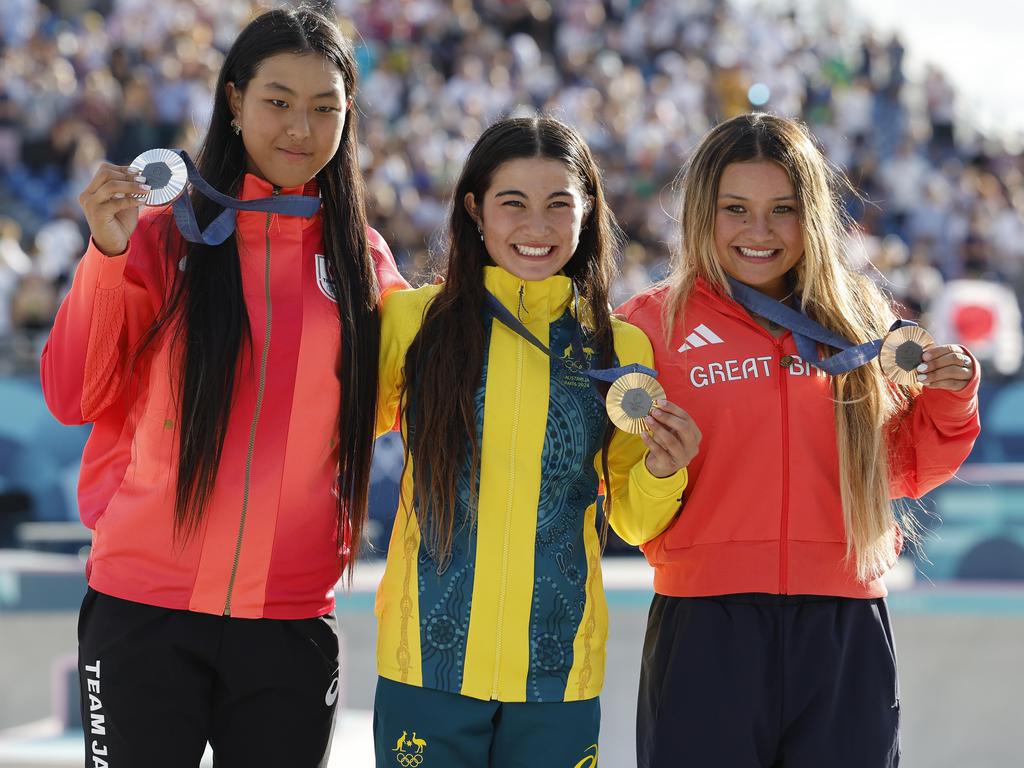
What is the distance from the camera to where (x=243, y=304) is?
2.86 metres

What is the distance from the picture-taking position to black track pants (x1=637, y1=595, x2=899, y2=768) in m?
2.90

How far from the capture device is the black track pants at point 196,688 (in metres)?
2.71

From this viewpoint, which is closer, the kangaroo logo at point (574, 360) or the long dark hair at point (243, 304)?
the long dark hair at point (243, 304)

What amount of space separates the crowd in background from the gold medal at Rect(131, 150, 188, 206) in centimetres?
578

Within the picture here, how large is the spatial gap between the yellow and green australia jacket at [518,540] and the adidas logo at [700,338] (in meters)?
0.19

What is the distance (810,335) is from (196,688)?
160cm

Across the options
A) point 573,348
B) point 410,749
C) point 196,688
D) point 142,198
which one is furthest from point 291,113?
point 410,749

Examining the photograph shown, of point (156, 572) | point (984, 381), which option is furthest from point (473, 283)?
point (984, 381)

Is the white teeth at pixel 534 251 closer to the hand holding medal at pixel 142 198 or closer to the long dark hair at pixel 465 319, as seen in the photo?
the long dark hair at pixel 465 319

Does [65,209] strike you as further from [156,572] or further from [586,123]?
[156,572]

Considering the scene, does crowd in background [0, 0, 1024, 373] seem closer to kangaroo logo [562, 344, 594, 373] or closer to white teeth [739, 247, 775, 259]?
white teeth [739, 247, 775, 259]

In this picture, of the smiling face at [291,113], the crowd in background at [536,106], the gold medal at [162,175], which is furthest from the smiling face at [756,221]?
the crowd in background at [536,106]

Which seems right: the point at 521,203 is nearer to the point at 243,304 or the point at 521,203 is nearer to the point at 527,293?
the point at 527,293

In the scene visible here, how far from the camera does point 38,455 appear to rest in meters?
7.99
